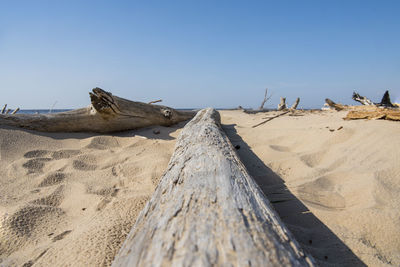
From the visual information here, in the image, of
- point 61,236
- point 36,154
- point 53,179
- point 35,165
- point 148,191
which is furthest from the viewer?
point 36,154

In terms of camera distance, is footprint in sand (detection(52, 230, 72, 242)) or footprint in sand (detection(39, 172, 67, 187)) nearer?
footprint in sand (detection(52, 230, 72, 242))

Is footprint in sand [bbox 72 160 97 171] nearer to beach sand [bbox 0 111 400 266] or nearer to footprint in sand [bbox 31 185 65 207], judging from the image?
beach sand [bbox 0 111 400 266]

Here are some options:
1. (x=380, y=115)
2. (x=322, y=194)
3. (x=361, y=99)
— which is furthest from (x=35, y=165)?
(x=361, y=99)

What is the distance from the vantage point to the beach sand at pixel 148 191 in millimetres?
1156

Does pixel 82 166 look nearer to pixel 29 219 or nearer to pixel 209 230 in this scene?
pixel 29 219

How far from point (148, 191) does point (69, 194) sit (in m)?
0.65

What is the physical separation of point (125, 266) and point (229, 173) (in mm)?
668

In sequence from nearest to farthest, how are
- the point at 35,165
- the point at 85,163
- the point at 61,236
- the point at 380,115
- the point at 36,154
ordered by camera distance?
the point at 61,236
the point at 35,165
the point at 85,163
the point at 36,154
the point at 380,115

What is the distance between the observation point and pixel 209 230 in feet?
2.47

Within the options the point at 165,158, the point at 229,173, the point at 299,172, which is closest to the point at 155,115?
the point at 165,158

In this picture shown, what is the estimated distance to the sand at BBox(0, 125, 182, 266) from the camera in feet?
3.79

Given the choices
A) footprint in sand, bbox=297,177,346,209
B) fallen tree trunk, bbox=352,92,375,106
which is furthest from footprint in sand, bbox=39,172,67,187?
fallen tree trunk, bbox=352,92,375,106

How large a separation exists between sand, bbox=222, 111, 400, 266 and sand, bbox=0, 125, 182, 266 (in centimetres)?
108

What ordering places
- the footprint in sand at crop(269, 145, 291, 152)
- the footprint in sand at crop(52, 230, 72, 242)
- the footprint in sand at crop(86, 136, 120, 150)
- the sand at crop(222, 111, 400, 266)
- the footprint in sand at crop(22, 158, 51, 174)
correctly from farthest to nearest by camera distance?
the footprint in sand at crop(86, 136, 120, 150) < the footprint in sand at crop(269, 145, 291, 152) < the footprint in sand at crop(22, 158, 51, 174) < the footprint in sand at crop(52, 230, 72, 242) < the sand at crop(222, 111, 400, 266)
